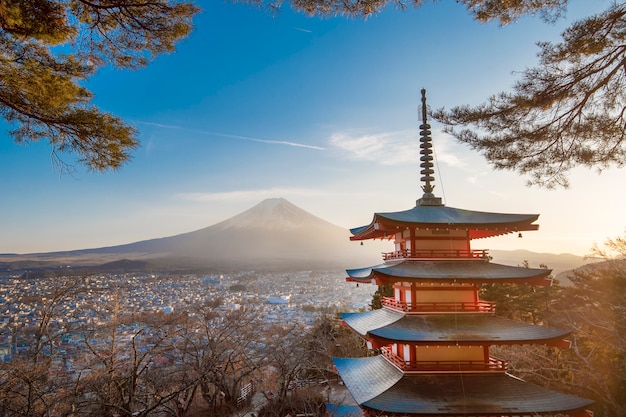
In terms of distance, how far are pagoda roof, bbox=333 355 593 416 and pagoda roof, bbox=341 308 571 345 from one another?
98 cm

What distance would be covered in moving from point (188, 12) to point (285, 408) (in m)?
15.8

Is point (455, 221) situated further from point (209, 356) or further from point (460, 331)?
point (209, 356)

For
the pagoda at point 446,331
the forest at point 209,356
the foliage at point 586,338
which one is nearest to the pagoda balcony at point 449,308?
the pagoda at point 446,331

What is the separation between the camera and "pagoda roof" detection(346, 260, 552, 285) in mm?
8805

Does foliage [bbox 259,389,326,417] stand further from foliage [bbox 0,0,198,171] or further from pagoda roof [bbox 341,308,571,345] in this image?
foliage [bbox 0,0,198,171]

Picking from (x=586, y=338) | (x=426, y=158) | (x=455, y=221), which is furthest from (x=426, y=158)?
(x=586, y=338)

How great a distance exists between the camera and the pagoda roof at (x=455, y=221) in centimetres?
927

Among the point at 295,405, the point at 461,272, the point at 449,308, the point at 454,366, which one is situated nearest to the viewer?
the point at 454,366

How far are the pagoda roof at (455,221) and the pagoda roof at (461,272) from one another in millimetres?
936

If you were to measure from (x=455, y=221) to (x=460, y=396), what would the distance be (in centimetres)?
403

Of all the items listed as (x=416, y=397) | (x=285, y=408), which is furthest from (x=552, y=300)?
(x=416, y=397)

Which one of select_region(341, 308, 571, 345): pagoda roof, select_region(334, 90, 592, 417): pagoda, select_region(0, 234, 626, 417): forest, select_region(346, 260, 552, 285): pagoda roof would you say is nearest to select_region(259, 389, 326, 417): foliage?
select_region(0, 234, 626, 417): forest

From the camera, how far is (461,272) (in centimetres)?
912

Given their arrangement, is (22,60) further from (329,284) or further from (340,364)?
(329,284)
